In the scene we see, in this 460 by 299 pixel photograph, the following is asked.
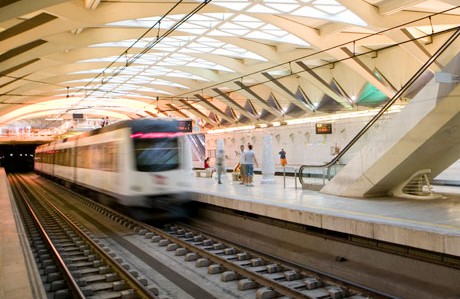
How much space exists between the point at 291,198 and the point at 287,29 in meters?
11.5

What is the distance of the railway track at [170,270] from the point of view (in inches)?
241

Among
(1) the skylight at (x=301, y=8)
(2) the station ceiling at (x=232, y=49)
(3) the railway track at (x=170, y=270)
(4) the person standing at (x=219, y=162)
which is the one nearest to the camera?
(3) the railway track at (x=170, y=270)

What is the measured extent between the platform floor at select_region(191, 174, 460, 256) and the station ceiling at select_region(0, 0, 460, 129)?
2.63 meters

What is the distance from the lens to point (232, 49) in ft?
89.4

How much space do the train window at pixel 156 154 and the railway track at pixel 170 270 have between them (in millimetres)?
1792

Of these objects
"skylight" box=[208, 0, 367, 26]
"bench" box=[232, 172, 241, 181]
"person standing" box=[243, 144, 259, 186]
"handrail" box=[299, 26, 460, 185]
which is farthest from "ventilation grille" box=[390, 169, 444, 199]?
"skylight" box=[208, 0, 367, 26]

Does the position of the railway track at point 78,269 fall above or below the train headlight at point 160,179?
below

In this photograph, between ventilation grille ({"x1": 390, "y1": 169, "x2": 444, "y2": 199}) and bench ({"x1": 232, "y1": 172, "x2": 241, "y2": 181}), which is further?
bench ({"x1": 232, "y1": 172, "x2": 241, "y2": 181})

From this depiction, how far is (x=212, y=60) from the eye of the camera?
94.7ft

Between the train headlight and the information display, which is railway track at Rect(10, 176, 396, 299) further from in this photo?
the information display

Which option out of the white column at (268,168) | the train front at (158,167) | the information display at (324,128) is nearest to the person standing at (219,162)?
the white column at (268,168)

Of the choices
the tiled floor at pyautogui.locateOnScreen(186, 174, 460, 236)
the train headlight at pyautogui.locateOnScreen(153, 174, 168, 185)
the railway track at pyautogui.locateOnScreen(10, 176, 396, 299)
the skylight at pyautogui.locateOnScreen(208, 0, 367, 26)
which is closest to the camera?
the railway track at pyautogui.locateOnScreen(10, 176, 396, 299)

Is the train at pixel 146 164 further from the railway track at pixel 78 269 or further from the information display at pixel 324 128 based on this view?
the information display at pixel 324 128

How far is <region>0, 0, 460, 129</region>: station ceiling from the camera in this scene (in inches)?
696
